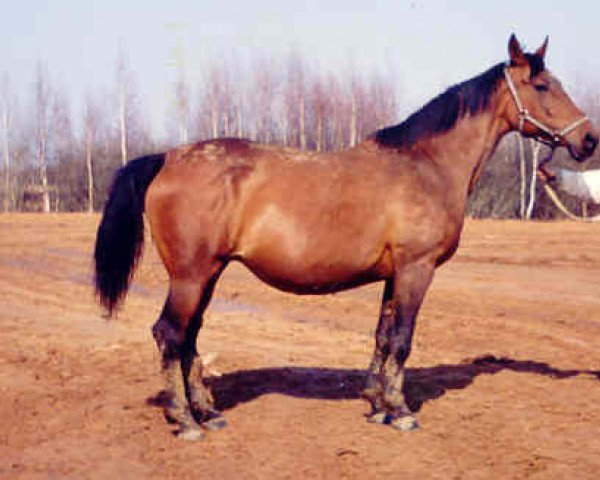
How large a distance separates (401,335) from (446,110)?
1.81m

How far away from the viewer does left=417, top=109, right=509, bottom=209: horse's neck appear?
575 centimetres

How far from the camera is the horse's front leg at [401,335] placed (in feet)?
17.8

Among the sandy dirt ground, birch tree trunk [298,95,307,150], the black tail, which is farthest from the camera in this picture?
birch tree trunk [298,95,307,150]

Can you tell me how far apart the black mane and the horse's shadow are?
2.21m

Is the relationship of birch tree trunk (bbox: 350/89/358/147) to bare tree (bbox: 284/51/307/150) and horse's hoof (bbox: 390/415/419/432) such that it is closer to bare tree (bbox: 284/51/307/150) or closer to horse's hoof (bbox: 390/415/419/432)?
bare tree (bbox: 284/51/307/150)

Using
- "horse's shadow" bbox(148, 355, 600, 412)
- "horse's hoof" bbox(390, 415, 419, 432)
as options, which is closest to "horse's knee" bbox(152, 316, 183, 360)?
"horse's shadow" bbox(148, 355, 600, 412)

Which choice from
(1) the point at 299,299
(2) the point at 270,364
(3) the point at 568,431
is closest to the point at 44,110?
(1) the point at 299,299

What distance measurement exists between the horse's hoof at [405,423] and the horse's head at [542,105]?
244 centimetres

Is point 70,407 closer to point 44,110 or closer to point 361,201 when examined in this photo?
point 361,201

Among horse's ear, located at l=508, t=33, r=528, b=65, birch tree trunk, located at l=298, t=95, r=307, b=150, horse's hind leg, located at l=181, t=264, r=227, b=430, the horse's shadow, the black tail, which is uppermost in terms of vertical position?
horse's ear, located at l=508, t=33, r=528, b=65

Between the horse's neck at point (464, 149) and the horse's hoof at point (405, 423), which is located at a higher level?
the horse's neck at point (464, 149)

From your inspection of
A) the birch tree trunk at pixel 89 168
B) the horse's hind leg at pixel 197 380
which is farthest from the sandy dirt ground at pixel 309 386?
the birch tree trunk at pixel 89 168

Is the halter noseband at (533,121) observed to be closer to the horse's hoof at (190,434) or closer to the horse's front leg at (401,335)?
the horse's front leg at (401,335)

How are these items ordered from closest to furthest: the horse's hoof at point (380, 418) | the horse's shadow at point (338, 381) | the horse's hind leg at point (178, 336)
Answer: the horse's hind leg at point (178, 336)
the horse's hoof at point (380, 418)
the horse's shadow at point (338, 381)
